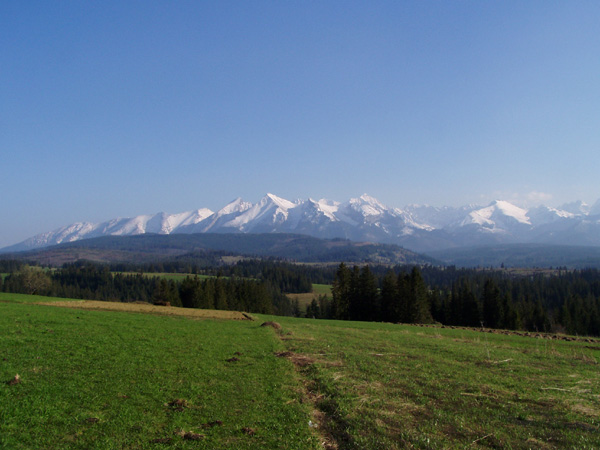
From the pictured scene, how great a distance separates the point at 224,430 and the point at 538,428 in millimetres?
9815

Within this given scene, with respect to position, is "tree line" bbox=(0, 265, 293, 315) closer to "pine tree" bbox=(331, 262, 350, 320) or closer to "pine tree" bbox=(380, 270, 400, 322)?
"pine tree" bbox=(331, 262, 350, 320)

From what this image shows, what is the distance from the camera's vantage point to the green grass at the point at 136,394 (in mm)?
10039

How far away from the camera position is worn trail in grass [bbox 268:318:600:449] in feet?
35.0

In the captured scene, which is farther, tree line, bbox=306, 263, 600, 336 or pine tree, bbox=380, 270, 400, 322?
pine tree, bbox=380, 270, 400, 322

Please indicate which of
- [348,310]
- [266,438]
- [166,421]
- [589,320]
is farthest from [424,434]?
[589,320]

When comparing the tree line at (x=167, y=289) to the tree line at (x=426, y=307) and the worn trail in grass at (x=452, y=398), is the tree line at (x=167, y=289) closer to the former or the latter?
the tree line at (x=426, y=307)

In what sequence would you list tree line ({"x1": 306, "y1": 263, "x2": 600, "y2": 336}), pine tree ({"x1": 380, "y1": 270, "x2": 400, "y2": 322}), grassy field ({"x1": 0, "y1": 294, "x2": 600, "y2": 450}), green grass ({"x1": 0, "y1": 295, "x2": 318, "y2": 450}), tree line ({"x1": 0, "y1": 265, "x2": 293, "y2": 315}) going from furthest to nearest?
tree line ({"x1": 0, "y1": 265, "x2": 293, "y2": 315}) < pine tree ({"x1": 380, "y1": 270, "x2": 400, "y2": 322}) < tree line ({"x1": 306, "y1": 263, "x2": 600, "y2": 336}) < grassy field ({"x1": 0, "y1": 294, "x2": 600, "y2": 450}) < green grass ({"x1": 0, "y1": 295, "x2": 318, "y2": 450})

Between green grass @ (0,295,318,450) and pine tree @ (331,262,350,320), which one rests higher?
green grass @ (0,295,318,450)

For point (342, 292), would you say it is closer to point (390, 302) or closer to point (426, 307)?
point (390, 302)

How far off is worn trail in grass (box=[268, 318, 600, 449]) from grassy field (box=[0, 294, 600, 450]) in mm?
60

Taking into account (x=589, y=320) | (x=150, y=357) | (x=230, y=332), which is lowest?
(x=589, y=320)

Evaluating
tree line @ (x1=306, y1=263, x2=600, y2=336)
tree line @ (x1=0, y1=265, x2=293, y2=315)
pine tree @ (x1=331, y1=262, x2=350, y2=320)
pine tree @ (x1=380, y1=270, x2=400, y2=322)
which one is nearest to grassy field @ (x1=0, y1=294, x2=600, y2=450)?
tree line @ (x1=306, y1=263, x2=600, y2=336)

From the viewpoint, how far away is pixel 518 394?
14953mm

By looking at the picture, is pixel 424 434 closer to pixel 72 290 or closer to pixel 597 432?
pixel 597 432
